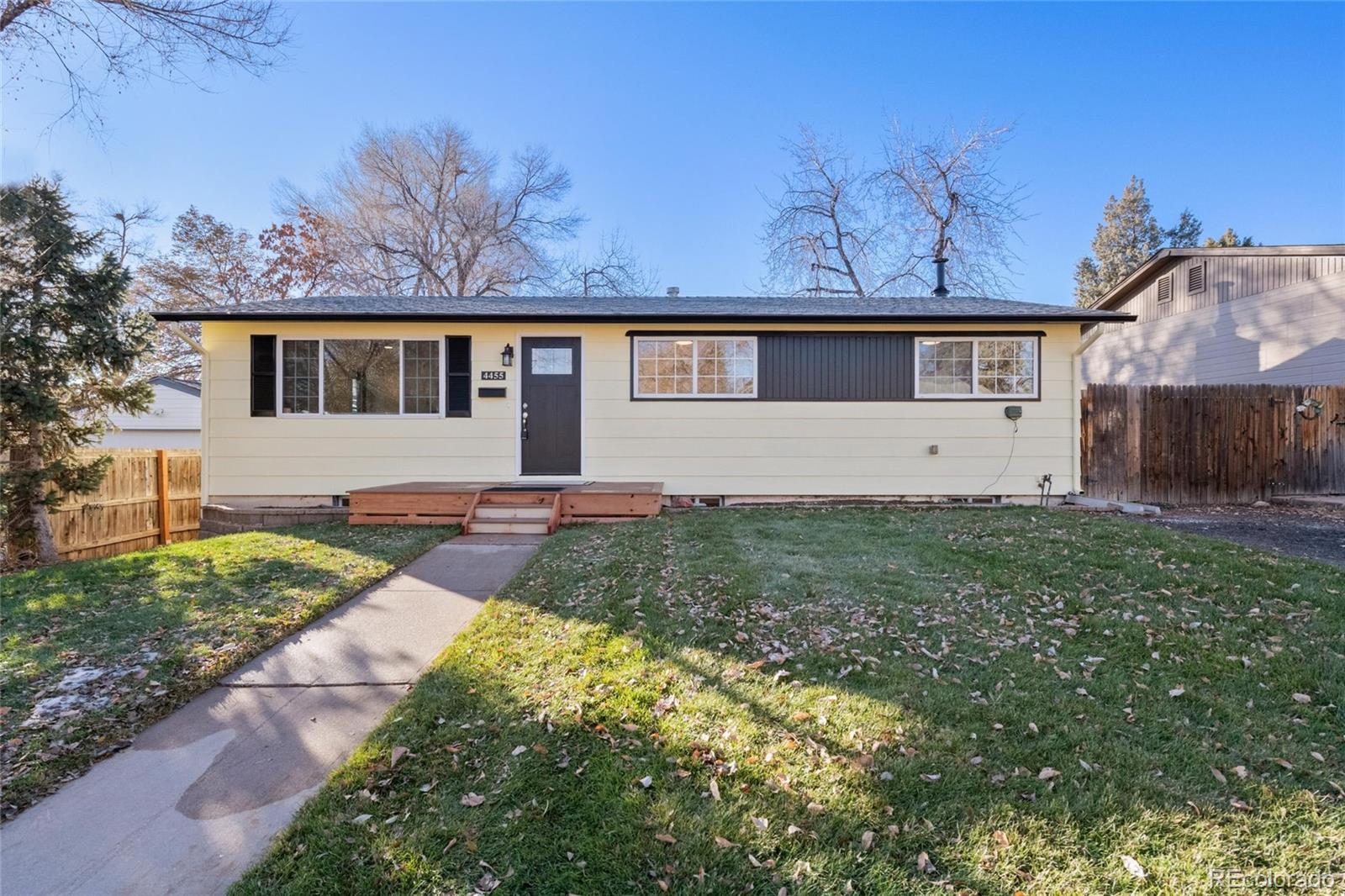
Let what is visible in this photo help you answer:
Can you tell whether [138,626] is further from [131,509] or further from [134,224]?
[134,224]

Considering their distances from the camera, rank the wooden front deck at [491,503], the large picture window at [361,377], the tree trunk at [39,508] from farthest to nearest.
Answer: the large picture window at [361,377] < the wooden front deck at [491,503] < the tree trunk at [39,508]

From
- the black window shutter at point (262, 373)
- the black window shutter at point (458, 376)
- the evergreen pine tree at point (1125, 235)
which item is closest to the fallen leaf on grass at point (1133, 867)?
the black window shutter at point (458, 376)

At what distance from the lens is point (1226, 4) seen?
30.6ft

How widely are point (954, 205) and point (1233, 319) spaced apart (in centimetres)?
802

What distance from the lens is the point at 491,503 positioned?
7.21 metres

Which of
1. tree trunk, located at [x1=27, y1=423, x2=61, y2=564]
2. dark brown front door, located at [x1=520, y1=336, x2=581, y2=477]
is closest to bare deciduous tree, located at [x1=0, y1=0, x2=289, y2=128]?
tree trunk, located at [x1=27, y1=423, x2=61, y2=564]

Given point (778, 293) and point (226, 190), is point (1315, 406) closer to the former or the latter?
point (778, 293)

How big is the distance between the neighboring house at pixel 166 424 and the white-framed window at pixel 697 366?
54.8 feet

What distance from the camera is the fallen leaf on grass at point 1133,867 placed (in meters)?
1.60

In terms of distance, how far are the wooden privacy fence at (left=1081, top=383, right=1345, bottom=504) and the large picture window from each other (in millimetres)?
10790

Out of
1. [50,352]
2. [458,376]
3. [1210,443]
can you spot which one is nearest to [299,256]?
[50,352]

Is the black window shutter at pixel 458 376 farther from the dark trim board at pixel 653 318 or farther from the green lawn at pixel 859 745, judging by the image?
the green lawn at pixel 859 745

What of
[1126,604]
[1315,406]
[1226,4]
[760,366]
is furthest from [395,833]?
[1226,4]

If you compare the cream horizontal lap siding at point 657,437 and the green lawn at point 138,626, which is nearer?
the green lawn at point 138,626
